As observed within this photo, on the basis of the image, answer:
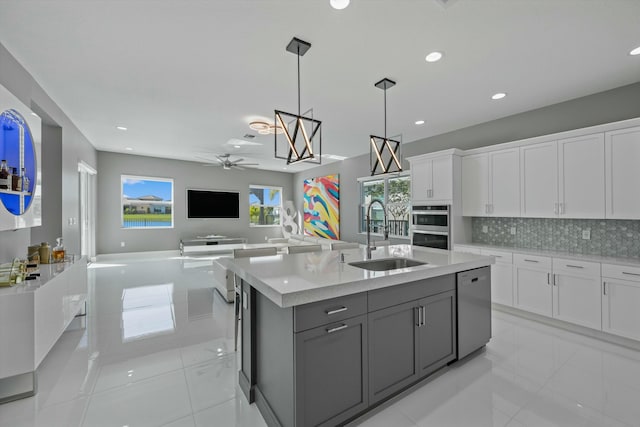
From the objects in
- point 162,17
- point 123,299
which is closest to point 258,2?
point 162,17

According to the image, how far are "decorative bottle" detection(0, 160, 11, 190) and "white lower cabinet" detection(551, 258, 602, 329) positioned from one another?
5.66 meters

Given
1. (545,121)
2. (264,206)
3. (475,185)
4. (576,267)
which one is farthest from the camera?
(264,206)

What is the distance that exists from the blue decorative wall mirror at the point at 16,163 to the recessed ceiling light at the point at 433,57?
3844mm

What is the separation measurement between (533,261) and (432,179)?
188cm

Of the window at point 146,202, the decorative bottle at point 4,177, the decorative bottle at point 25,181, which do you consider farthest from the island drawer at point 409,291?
the window at point 146,202

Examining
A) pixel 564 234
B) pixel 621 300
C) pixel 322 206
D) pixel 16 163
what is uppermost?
pixel 16 163

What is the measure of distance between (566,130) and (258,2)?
162 inches

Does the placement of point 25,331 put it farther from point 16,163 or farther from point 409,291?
point 409,291

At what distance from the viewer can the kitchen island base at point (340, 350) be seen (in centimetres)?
156

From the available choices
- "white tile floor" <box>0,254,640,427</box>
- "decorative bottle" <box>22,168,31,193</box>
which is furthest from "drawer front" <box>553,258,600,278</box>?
"decorative bottle" <box>22,168,31,193</box>

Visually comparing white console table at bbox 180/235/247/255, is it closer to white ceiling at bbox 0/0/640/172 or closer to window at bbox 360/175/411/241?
window at bbox 360/175/411/241

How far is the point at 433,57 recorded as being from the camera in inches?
108

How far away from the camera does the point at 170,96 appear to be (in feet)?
12.1

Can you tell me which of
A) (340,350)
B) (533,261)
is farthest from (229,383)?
(533,261)
